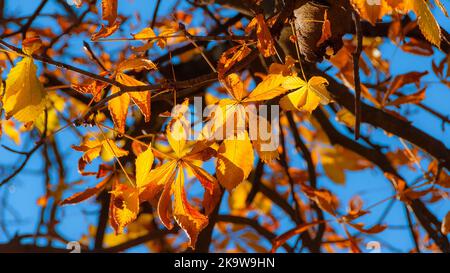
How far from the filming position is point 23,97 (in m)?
0.65

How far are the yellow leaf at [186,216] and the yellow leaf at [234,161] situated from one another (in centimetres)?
7

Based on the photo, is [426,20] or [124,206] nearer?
[426,20]

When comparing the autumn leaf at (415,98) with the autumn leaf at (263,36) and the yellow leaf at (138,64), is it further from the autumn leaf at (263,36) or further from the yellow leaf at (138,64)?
the yellow leaf at (138,64)

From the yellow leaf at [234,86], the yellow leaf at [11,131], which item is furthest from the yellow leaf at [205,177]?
the yellow leaf at [11,131]

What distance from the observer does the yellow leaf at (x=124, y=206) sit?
0.79 meters

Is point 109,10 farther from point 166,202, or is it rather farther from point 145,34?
point 166,202

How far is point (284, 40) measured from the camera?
3.63 feet

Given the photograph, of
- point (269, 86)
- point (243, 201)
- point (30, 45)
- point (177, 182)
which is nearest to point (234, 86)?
point (269, 86)

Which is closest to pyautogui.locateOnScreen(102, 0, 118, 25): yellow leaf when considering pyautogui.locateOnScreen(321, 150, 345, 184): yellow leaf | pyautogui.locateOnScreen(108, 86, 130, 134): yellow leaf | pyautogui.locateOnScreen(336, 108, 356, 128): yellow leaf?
pyautogui.locateOnScreen(108, 86, 130, 134): yellow leaf

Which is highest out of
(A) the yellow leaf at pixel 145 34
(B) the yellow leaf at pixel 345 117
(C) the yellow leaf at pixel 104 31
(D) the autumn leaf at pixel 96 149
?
(A) the yellow leaf at pixel 145 34

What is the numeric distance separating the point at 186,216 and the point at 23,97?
0.86 ft

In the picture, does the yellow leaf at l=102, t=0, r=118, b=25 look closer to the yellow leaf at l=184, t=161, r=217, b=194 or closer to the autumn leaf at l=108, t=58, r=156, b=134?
the autumn leaf at l=108, t=58, r=156, b=134
